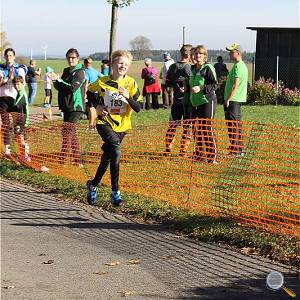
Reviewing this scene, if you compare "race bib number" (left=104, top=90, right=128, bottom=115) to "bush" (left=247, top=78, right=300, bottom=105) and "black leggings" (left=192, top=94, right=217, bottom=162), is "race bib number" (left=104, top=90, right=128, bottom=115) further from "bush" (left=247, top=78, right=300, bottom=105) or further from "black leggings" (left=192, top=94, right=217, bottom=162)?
"bush" (left=247, top=78, right=300, bottom=105)

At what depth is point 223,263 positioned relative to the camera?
244 inches

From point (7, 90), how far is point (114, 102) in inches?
185

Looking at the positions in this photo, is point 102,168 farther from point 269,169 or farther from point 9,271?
point 9,271

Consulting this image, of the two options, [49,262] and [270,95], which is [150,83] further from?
[49,262]

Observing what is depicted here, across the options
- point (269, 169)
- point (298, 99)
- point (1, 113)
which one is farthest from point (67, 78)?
point (298, 99)

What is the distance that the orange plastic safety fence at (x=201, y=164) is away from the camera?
7.90 m

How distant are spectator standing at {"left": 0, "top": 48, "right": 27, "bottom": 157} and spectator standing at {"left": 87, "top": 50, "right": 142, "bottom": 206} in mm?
4354

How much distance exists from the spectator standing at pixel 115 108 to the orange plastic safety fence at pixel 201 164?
2.62 feet

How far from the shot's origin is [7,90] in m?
12.9

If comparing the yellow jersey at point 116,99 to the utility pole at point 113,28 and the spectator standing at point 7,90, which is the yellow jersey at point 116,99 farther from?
the utility pole at point 113,28

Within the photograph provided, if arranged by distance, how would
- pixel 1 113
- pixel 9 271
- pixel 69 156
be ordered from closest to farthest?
pixel 9 271 → pixel 69 156 → pixel 1 113

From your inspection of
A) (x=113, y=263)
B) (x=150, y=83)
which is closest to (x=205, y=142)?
(x=113, y=263)

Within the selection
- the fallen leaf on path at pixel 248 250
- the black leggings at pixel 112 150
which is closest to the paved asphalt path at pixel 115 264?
the fallen leaf on path at pixel 248 250

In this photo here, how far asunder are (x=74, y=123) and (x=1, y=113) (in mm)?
1745
